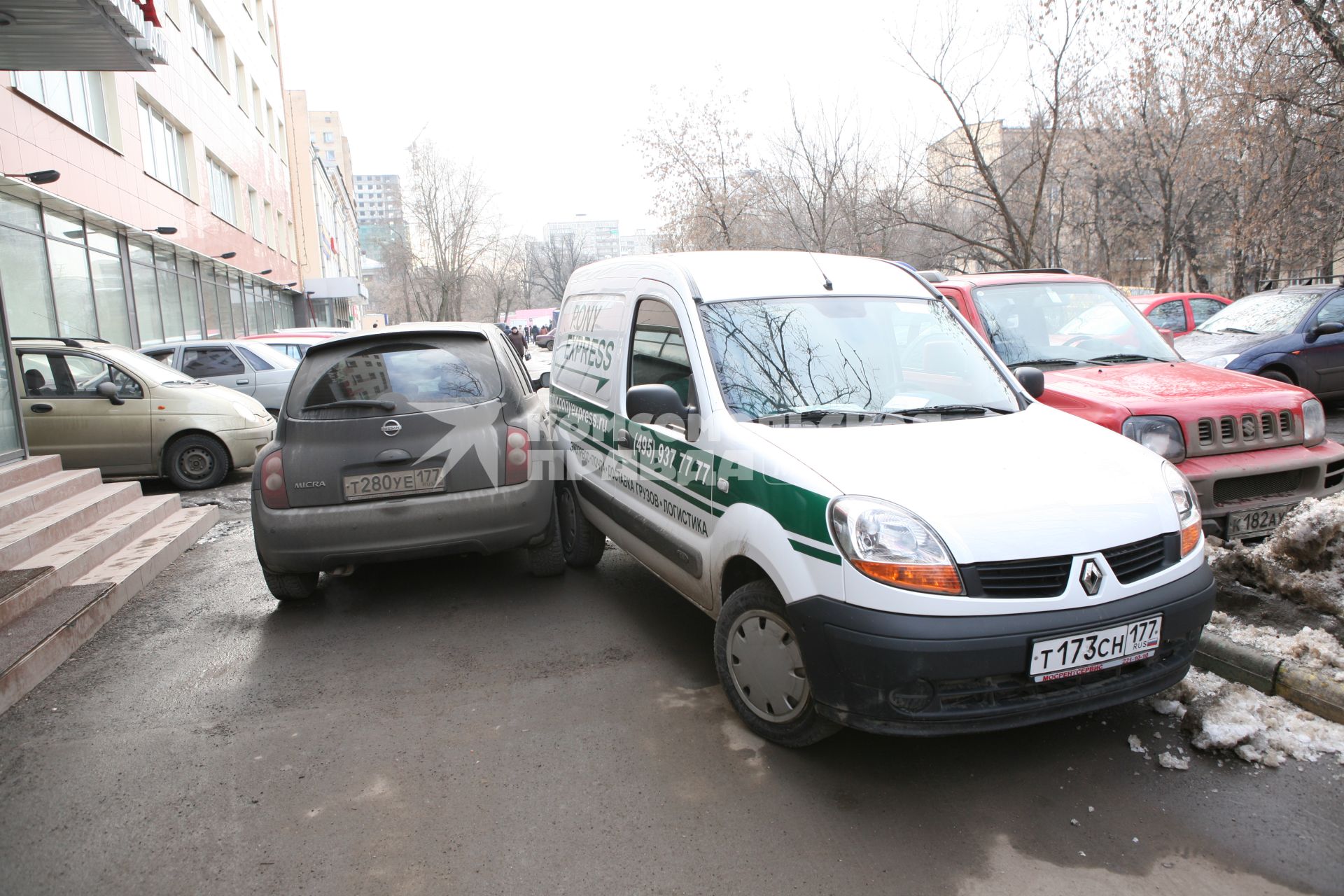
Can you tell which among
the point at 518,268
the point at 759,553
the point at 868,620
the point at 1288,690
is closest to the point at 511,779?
the point at 759,553

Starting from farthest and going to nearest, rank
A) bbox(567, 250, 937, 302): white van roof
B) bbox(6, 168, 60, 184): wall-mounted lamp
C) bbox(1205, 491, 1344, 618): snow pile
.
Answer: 1. bbox(6, 168, 60, 184): wall-mounted lamp
2. bbox(567, 250, 937, 302): white van roof
3. bbox(1205, 491, 1344, 618): snow pile

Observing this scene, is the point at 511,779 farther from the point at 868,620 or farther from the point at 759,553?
the point at 868,620

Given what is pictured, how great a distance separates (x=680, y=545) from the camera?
3.92m

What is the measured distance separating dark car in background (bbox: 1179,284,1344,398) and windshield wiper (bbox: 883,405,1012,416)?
23.2ft

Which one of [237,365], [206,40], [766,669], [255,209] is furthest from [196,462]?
[255,209]

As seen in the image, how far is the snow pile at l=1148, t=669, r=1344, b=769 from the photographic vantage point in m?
3.07

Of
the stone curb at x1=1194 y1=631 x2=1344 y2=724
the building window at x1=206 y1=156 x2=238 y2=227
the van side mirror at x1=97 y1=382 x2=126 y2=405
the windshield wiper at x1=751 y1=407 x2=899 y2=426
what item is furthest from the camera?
the building window at x1=206 y1=156 x2=238 y2=227

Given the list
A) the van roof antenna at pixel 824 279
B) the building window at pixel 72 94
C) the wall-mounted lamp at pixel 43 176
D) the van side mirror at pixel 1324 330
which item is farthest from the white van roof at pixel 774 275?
the building window at pixel 72 94

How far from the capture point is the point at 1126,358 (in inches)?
228

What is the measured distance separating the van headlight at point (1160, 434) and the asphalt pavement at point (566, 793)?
177cm

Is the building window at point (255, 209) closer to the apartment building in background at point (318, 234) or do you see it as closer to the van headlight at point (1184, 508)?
the apartment building in background at point (318, 234)

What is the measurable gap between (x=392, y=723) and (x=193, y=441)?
723cm

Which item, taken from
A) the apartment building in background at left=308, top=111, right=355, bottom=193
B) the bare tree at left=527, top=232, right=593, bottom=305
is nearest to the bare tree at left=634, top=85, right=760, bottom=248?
the bare tree at left=527, top=232, right=593, bottom=305

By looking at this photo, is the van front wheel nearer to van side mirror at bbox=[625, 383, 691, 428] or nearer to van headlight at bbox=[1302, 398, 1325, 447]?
van side mirror at bbox=[625, 383, 691, 428]
